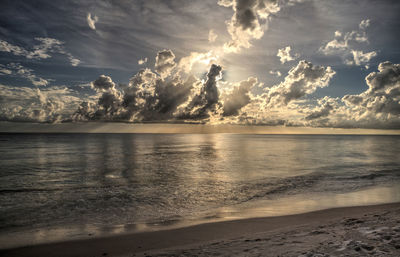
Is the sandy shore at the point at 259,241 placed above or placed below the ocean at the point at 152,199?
above

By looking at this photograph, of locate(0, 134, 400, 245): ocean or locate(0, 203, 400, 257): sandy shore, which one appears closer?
locate(0, 203, 400, 257): sandy shore

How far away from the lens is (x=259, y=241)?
28.8ft

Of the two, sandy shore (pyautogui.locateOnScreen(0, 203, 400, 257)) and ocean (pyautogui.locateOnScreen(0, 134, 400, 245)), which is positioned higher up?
sandy shore (pyautogui.locateOnScreen(0, 203, 400, 257))

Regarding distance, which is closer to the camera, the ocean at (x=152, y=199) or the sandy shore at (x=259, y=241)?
the sandy shore at (x=259, y=241)

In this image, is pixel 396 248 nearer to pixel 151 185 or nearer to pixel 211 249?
pixel 211 249

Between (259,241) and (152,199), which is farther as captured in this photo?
(152,199)

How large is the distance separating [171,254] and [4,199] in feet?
55.4

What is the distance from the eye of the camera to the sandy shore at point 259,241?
746 cm

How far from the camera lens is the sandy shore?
746cm

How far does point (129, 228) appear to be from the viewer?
37.7 ft

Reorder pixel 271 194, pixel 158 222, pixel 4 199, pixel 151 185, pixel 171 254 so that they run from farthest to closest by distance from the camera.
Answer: pixel 151 185
pixel 271 194
pixel 4 199
pixel 158 222
pixel 171 254

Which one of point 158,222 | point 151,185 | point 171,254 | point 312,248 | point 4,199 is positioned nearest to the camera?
point 312,248

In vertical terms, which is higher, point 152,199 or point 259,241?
point 259,241

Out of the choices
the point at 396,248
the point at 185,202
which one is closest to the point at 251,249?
the point at 396,248
